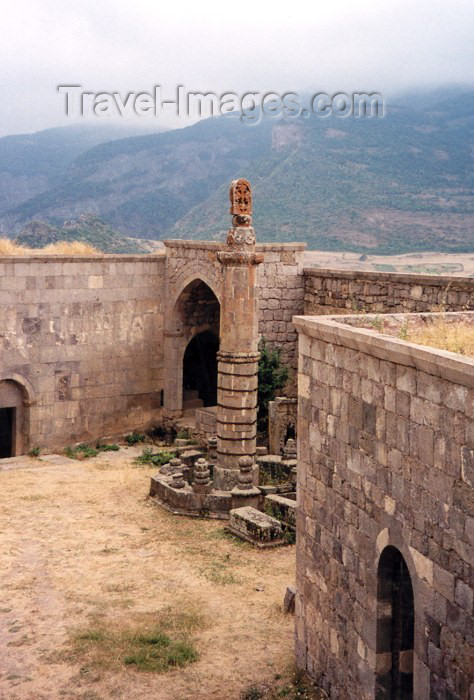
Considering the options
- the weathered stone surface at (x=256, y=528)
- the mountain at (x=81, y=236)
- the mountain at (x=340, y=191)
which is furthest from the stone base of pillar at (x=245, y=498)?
the mountain at (x=340, y=191)

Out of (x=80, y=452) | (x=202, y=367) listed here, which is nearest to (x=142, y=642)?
(x=80, y=452)

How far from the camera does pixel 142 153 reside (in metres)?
98.6

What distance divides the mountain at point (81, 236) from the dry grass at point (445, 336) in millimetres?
30537

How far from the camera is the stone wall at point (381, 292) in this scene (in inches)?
544

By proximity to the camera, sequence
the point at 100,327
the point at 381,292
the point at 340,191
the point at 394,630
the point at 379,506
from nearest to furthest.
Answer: the point at 379,506 → the point at 394,630 → the point at 381,292 → the point at 100,327 → the point at 340,191

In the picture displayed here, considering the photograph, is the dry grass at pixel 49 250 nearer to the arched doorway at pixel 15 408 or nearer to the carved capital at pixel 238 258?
the arched doorway at pixel 15 408

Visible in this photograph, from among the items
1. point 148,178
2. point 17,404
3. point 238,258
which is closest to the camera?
point 238,258

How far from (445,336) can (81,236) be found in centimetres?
3642

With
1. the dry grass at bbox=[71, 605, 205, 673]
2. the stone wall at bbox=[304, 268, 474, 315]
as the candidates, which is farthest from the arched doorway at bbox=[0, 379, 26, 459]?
the dry grass at bbox=[71, 605, 205, 673]

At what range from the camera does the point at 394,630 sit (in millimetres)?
6953

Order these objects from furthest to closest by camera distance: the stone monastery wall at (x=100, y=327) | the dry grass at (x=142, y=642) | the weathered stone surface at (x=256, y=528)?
the stone monastery wall at (x=100, y=327) < the weathered stone surface at (x=256, y=528) < the dry grass at (x=142, y=642)

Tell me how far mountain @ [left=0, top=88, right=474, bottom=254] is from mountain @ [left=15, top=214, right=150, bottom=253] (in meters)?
9.38

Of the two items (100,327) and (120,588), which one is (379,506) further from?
(100,327)

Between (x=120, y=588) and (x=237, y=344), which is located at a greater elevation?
(x=237, y=344)
